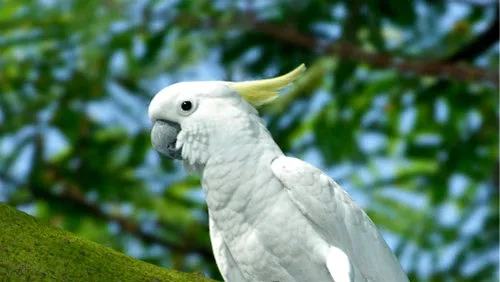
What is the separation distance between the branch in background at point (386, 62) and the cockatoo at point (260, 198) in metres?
1.58

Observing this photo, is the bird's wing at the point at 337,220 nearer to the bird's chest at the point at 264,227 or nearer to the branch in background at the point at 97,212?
the bird's chest at the point at 264,227

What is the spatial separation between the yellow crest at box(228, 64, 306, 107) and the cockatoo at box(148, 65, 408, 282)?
64mm

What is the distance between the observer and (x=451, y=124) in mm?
4305

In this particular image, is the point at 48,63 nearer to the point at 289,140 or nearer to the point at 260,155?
the point at 289,140

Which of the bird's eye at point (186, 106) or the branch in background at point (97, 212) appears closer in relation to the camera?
the bird's eye at point (186, 106)

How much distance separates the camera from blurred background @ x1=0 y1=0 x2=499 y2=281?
4012mm

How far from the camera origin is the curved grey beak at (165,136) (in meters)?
1.91

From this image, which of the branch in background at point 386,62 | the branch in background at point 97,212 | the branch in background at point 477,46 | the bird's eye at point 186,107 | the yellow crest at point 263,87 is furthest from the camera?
the branch in background at point 97,212

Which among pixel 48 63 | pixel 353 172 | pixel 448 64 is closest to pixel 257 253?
pixel 448 64

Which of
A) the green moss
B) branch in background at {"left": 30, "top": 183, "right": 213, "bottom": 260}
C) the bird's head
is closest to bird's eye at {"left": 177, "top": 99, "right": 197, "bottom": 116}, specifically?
the bird's head

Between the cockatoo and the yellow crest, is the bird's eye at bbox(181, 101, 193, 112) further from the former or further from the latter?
the yellow crest

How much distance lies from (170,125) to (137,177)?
2589 millimetres

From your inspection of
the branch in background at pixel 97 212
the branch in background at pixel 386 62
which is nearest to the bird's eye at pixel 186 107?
the branch in background at pixel 386 62

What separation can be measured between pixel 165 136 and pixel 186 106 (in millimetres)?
95
